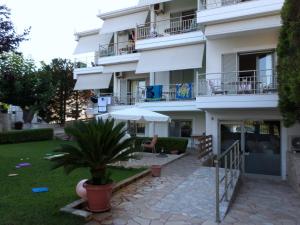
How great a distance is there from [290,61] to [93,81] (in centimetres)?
2162

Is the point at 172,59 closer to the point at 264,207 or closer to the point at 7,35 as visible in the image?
the point at 7,35

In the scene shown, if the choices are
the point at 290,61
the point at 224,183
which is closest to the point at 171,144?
the point at 224,183

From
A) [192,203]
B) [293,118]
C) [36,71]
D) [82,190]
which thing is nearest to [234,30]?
[293,118]

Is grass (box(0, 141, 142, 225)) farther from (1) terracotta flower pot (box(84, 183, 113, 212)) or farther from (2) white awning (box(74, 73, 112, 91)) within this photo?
(2) white awning (box(74, 73, 112, 91))

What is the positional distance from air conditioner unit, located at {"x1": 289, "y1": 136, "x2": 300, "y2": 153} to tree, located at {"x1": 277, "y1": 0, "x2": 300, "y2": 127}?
2483 millimetres

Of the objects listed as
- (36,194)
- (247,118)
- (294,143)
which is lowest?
(36,194)

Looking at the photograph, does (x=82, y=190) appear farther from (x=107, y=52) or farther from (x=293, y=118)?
(x=107, y=52)

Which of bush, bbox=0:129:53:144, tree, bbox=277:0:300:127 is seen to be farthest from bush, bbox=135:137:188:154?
bush, bbox=0:129:53:144

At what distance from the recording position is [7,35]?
37.9 feet

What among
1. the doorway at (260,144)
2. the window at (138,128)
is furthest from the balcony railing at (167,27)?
the doorway at (260,144)

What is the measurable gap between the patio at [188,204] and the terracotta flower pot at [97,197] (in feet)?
0.75

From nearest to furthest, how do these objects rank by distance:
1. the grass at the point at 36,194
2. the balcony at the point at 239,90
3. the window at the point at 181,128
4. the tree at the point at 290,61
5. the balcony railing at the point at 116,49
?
the grass at the point at 36,194 < the tree at the point at 290,61 < the balcony at the point at 239,90 < the window at the point at 181,128 < the balcony railing at the point at 116,49

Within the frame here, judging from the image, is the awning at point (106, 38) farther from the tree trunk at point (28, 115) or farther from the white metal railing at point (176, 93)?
the tree trunk at point (28, 115)

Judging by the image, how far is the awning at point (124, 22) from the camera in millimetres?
25144
